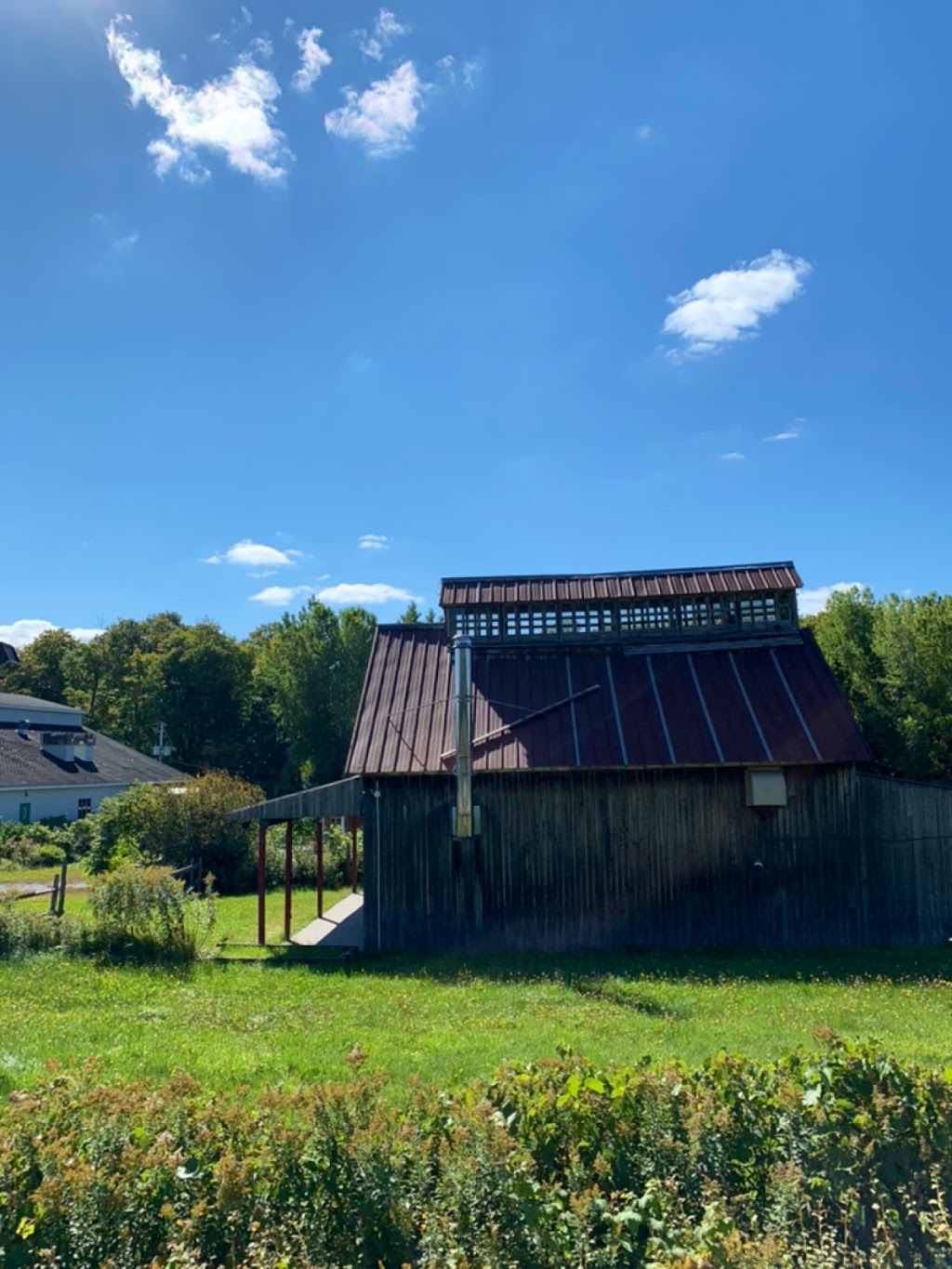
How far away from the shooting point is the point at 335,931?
1692 centimetres

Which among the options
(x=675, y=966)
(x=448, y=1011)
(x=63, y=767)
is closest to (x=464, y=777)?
(x=675, y=966)

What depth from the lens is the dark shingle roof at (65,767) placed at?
37844 mm

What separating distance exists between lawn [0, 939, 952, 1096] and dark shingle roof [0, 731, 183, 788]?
26545 millimetres

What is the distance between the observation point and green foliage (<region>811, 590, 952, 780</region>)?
30500 millimetres

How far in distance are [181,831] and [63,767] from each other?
65.9ft

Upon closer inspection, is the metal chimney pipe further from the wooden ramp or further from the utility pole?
the utility pole

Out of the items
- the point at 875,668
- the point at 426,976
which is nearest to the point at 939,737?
the point at 875,668

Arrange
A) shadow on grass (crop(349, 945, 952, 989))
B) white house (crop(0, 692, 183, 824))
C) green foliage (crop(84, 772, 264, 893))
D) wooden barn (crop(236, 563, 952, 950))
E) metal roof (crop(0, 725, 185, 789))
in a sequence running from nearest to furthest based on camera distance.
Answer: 1. shadow on grass (crop(349, 945, 952, 989))
2. wooden barn (crop(236, 563, 952, 950))
3. green foliage (crop(84, 772, 264, 893))
4. white house (crop(0, 692, 183, 824))
5. metal roof (crop(0, 725, 185, 789))

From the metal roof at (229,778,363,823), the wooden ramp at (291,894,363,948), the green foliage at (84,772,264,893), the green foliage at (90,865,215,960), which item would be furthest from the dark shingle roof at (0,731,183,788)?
the green foliage at (90,865,215,960)

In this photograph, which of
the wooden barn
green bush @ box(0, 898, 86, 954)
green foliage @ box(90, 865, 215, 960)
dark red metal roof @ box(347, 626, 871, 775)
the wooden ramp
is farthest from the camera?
the wooden ramp

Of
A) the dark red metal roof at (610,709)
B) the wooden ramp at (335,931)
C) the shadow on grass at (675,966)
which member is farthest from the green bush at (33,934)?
the dark red metal roof at (610,709)

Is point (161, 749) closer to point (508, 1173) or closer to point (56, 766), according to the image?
point (56, 766)

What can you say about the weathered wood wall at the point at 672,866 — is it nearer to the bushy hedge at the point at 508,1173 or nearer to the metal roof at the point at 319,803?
the metal roof at the point at 319,803

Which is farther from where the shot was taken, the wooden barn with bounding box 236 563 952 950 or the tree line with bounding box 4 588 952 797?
the tree line with bounding box 4 588 952 797
